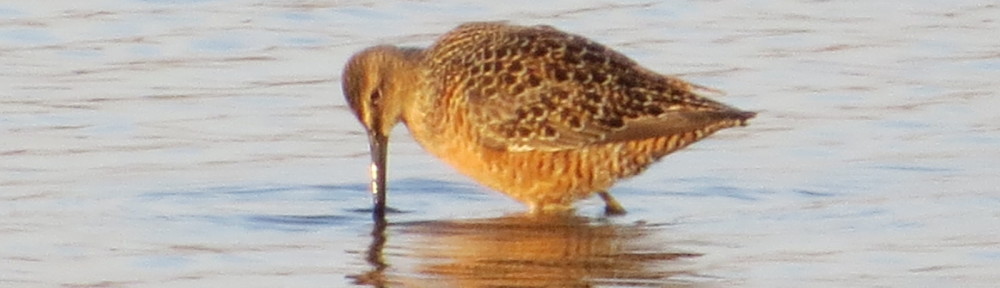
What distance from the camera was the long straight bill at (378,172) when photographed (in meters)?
8.85

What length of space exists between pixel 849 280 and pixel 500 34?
2039 millimetres

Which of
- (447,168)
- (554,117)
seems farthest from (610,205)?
(447,168)

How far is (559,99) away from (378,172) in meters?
0.68

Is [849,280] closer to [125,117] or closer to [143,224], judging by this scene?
[143,224]

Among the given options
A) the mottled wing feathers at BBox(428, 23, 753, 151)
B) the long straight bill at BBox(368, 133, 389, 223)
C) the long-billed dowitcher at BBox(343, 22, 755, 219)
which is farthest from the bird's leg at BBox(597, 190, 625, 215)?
the long straight bill at BBox(368, 133, 389, 223)

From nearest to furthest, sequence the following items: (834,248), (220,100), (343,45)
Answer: (834,248)
(220,100)
(343,45)

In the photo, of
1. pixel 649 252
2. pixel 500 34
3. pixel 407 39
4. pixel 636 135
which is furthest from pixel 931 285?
pixel 407 39

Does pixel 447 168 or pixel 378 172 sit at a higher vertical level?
pixel 378 172

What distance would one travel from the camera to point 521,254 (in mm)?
8344

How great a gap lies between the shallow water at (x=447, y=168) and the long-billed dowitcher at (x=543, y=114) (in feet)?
0.58

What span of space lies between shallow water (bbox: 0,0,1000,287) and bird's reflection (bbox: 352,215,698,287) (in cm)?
2

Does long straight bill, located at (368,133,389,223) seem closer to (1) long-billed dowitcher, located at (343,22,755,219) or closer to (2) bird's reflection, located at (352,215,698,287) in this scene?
(1) long-billed dowitcher, located at (343,22,755,219)

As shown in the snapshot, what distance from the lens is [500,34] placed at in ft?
30.1

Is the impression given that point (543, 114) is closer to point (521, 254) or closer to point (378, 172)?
point (378, 172)
